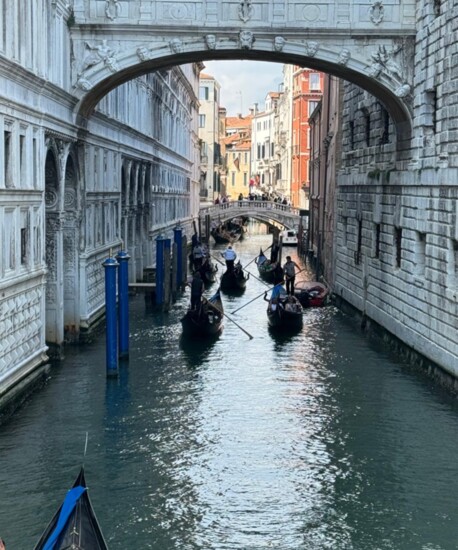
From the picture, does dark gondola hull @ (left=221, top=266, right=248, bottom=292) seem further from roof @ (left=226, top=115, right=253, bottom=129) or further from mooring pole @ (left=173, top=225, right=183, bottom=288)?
roof @ (left=226, top=115, right=253, bottom=129)

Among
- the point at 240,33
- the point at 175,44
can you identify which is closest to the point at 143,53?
→ the point at 175,44

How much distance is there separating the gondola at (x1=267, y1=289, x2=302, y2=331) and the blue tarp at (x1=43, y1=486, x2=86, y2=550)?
37.9 feet

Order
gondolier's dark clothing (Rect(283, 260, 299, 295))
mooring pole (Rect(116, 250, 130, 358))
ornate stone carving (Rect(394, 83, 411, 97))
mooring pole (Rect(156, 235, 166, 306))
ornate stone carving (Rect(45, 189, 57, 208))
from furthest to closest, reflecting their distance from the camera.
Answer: gondolier's dark clothing (Rect(283, 260, 299, 295)) < mooring pole (Rect(156, 235, 166, 306)) < ornate stone carving (Rect(394, 83, 411, 97)) < mooring pole (Rect(116, 250, 130, 358)) < ornate stone carving (Rect(45, 189, 57, 208))

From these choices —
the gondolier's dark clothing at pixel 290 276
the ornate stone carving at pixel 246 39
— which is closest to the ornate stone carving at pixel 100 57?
the ornate stone carving at pixel 246 39

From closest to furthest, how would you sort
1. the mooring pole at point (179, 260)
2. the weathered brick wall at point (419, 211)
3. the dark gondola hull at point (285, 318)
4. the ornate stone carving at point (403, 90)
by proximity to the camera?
the weathered brick wall at point (419, 211) → the ornate stone carving at point (403, 90) → the dark gondola hull at point (285, 318) → the mooring pole at point (179, 260)

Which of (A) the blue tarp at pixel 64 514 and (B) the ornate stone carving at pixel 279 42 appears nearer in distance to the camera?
(A) the blue tarp at pixel 64 514

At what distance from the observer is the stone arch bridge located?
14281 mm

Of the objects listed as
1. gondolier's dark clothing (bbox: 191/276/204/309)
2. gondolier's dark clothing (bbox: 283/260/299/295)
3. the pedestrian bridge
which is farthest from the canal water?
the pedestrian bridge

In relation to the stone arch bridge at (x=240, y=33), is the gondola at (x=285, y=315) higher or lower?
lower

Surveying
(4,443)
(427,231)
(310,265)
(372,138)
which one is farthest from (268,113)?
(4,443)

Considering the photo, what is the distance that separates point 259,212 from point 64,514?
38489mm

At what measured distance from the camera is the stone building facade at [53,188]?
1088 centimetres

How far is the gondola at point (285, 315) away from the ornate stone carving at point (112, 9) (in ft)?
20.4

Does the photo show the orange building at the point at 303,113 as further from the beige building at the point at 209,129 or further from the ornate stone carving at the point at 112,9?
the ornate stone carving at the point at 112,9
